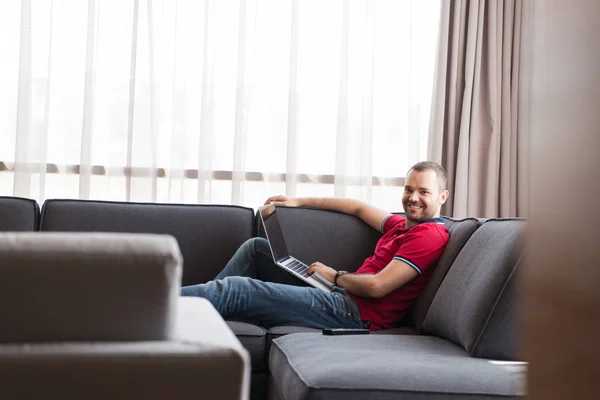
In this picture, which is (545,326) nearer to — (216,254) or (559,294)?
(559,294)

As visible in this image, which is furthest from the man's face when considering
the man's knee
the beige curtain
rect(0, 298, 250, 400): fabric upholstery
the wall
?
the wall

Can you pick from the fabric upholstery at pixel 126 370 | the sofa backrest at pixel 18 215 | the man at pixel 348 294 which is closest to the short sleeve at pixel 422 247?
the man at pixel 348 294

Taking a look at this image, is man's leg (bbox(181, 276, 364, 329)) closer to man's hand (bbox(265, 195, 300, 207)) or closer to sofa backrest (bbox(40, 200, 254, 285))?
sofa backrest (bbox(40, 200, 254, 285))

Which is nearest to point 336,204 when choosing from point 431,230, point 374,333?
point 431,230

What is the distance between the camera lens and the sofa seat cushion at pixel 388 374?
5.47ft

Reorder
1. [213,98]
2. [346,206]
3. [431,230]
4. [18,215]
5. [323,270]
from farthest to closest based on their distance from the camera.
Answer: [213,98], [346,206], [18,215], [323,270], [431,230]

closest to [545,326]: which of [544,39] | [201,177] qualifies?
[544,39]

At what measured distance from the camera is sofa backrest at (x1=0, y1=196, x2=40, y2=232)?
2.89 meters

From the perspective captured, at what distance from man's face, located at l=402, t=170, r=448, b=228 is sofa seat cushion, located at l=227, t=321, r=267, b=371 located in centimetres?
78

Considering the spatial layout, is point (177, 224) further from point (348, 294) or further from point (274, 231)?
point (348, 294)

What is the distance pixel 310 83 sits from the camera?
4008 millimetres

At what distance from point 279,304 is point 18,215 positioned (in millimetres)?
1133

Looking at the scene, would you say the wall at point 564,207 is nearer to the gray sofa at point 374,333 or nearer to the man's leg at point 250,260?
the gray sofa at point 374,333

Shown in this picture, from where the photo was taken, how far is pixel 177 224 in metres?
3.00
